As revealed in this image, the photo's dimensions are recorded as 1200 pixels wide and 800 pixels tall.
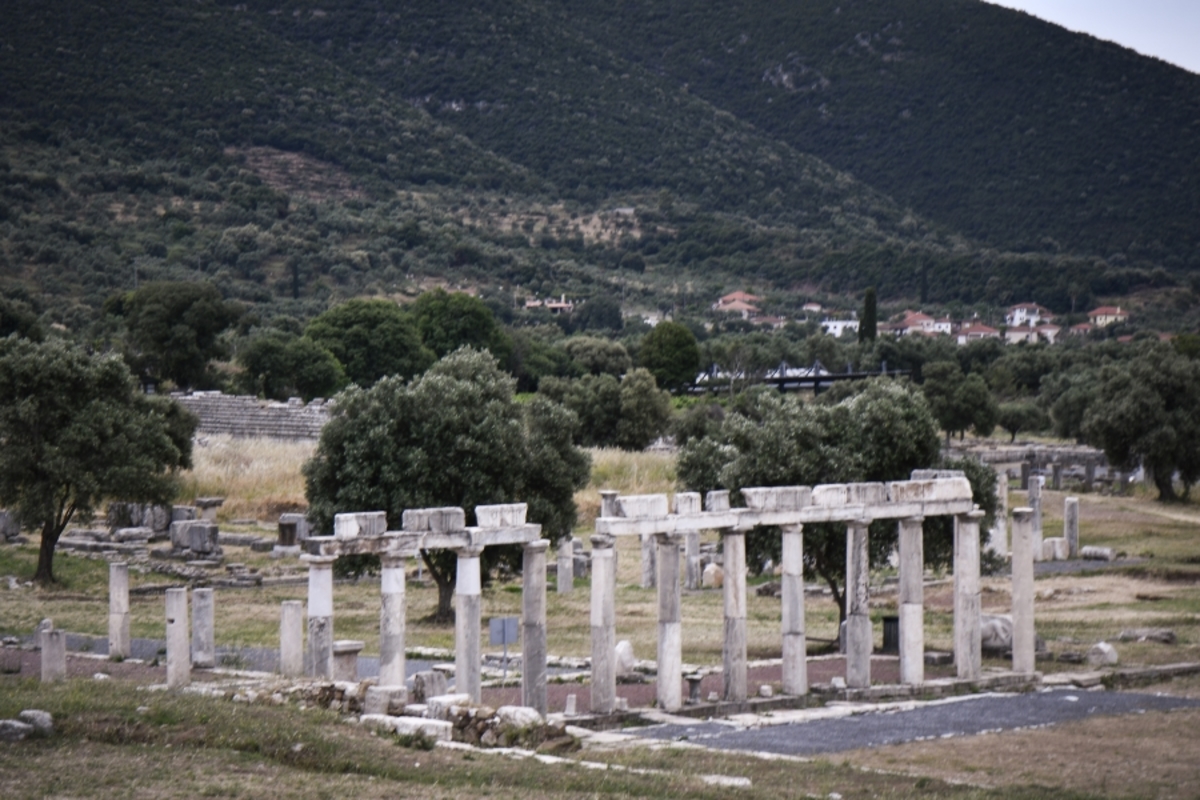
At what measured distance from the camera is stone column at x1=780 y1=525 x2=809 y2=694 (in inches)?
1154

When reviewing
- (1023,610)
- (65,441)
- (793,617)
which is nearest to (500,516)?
(793,617)

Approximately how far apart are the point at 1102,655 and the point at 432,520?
1486 cm

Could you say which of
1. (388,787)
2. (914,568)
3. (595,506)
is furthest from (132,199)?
(388,787)

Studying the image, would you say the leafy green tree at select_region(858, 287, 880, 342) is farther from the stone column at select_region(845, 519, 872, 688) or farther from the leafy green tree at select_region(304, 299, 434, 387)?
the stone column at select_region(845, 519, 872, 688)

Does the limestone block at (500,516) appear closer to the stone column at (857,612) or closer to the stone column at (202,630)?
the stone column at (857,612)

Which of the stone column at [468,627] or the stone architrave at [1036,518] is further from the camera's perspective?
the stone architrave at [1036,518]

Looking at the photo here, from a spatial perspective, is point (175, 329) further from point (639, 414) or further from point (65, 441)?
point (65, 441)

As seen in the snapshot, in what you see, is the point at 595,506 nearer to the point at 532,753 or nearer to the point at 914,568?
the point at 914,568

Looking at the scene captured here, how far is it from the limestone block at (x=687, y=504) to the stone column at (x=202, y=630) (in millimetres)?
8997

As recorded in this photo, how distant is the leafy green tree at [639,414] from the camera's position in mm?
83062

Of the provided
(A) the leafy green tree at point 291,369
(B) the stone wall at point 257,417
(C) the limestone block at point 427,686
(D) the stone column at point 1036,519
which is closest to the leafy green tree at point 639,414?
(B) the stone wall at point 257,417

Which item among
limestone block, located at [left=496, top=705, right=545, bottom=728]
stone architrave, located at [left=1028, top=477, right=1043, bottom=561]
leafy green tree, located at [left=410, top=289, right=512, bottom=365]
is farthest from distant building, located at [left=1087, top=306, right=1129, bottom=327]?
limestone block, located at [left=496, top=705, right=545, bottom=728]

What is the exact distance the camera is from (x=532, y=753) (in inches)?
867

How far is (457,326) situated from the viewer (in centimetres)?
10700
